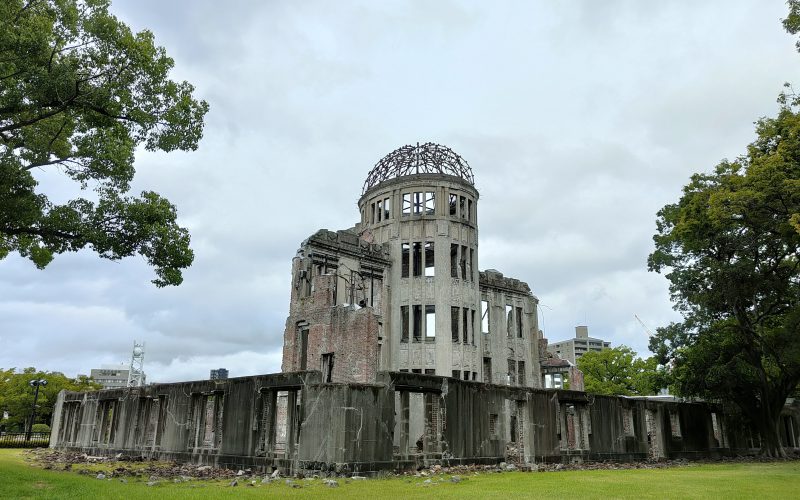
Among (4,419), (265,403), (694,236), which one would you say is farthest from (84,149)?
(4,419)

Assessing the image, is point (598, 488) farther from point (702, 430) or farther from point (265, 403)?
point (702, 430)

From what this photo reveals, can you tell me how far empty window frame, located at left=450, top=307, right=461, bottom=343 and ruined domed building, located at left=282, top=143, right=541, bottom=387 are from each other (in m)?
0.08

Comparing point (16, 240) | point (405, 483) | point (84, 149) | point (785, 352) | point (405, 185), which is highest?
point (405, 185)

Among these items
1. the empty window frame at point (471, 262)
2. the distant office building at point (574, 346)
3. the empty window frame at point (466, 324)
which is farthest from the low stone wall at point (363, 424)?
the distant office building at point (574, 346)

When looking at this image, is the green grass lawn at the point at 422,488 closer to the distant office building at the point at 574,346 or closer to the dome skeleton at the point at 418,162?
the dome skeleton at the point at 418,162

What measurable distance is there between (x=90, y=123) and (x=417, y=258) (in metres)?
23.9

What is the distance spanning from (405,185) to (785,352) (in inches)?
857

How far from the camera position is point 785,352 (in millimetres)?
27844

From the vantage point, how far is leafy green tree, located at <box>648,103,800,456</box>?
2303 centimetres

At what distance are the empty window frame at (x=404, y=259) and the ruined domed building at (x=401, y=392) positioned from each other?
161mm

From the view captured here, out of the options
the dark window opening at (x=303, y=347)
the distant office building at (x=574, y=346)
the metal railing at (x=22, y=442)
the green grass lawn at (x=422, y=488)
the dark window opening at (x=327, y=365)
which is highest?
the distant office building at (x=574, y=346)

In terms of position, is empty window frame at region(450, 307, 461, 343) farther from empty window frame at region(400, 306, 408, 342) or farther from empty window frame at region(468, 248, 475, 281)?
empty window frame at region(400, 306, 408, 342)

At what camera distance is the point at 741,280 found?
29203mm

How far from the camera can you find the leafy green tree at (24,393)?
52.0 m
